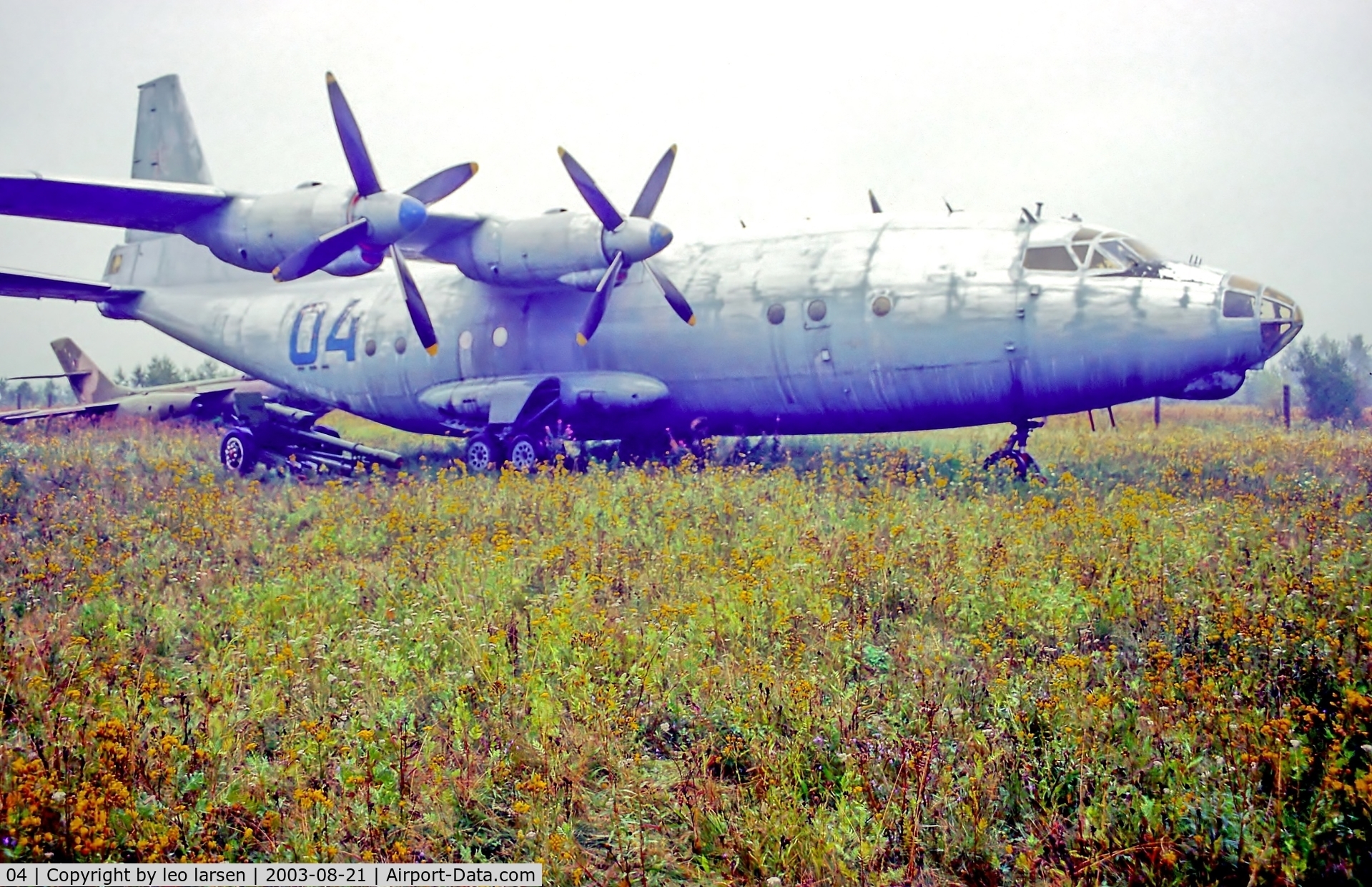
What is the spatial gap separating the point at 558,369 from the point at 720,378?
298cm

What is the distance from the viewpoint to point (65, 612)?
6.52 m

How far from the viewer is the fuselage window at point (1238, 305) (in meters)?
11.0

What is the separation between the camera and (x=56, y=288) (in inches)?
670

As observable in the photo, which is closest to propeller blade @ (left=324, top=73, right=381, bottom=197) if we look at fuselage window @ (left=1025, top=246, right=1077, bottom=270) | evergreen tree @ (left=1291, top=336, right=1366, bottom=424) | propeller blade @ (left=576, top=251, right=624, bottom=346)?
propeller blade @ (left=576, top=251, right=624, bottom=346)

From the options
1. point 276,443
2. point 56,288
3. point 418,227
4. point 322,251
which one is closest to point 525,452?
point 418,227

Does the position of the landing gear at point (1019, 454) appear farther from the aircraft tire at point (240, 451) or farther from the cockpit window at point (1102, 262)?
the aircraft tire at point (240, 451)

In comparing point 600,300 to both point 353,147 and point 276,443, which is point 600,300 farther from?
point 276,443

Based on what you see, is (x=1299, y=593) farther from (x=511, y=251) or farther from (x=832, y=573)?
(x=511, y=251)

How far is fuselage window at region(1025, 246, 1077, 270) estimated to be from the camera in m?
12.0

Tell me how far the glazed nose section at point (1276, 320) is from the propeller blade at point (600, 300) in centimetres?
860

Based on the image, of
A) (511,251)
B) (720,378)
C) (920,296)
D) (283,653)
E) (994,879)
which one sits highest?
(511,251)

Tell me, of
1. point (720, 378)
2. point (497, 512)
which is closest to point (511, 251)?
point (720, 378)

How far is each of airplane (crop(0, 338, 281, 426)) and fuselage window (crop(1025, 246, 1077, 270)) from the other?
1546 centimetres

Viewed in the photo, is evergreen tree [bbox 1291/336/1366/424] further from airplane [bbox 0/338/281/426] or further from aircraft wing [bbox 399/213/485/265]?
airplane [bbox 0/338/281/426]
